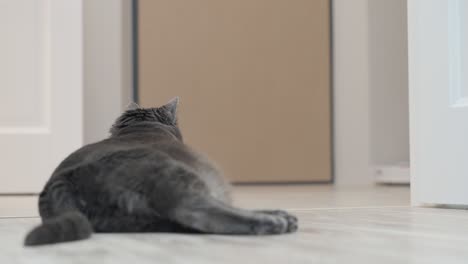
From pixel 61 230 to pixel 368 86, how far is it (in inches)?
124

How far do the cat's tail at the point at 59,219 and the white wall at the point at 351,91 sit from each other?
117 inches

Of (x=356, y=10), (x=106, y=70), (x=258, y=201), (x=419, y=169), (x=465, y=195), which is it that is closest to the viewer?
(x=465, y=195)

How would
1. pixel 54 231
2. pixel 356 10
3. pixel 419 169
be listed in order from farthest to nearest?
pixel 356 10 < pixel 419 169 < pixel 54 231

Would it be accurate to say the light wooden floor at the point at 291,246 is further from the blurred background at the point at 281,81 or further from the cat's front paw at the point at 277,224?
the blurred background at the point at 281,81

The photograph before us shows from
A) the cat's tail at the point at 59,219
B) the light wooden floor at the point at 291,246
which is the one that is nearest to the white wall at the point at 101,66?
the light wooden floor at the point at 291,246

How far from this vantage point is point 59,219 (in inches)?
45.5

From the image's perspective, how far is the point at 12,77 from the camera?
300 centimetres

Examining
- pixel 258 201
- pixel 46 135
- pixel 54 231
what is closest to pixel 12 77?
pixel 46 135

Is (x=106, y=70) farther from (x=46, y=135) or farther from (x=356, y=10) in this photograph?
(x=356, y=10)

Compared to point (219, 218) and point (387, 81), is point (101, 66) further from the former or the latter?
point (219, 218)

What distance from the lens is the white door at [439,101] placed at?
1.92m

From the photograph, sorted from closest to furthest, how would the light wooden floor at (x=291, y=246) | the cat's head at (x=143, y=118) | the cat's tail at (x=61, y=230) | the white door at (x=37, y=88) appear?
the light wooden floor at (x=291, y=246)
the cat's tail at (x=61, y=230)
the cat's head at (x=143, y=118)
the white door at (x=37, y=88)

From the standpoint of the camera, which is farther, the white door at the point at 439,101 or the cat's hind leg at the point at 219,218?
the white door at the point at 439,101

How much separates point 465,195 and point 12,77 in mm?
1919
